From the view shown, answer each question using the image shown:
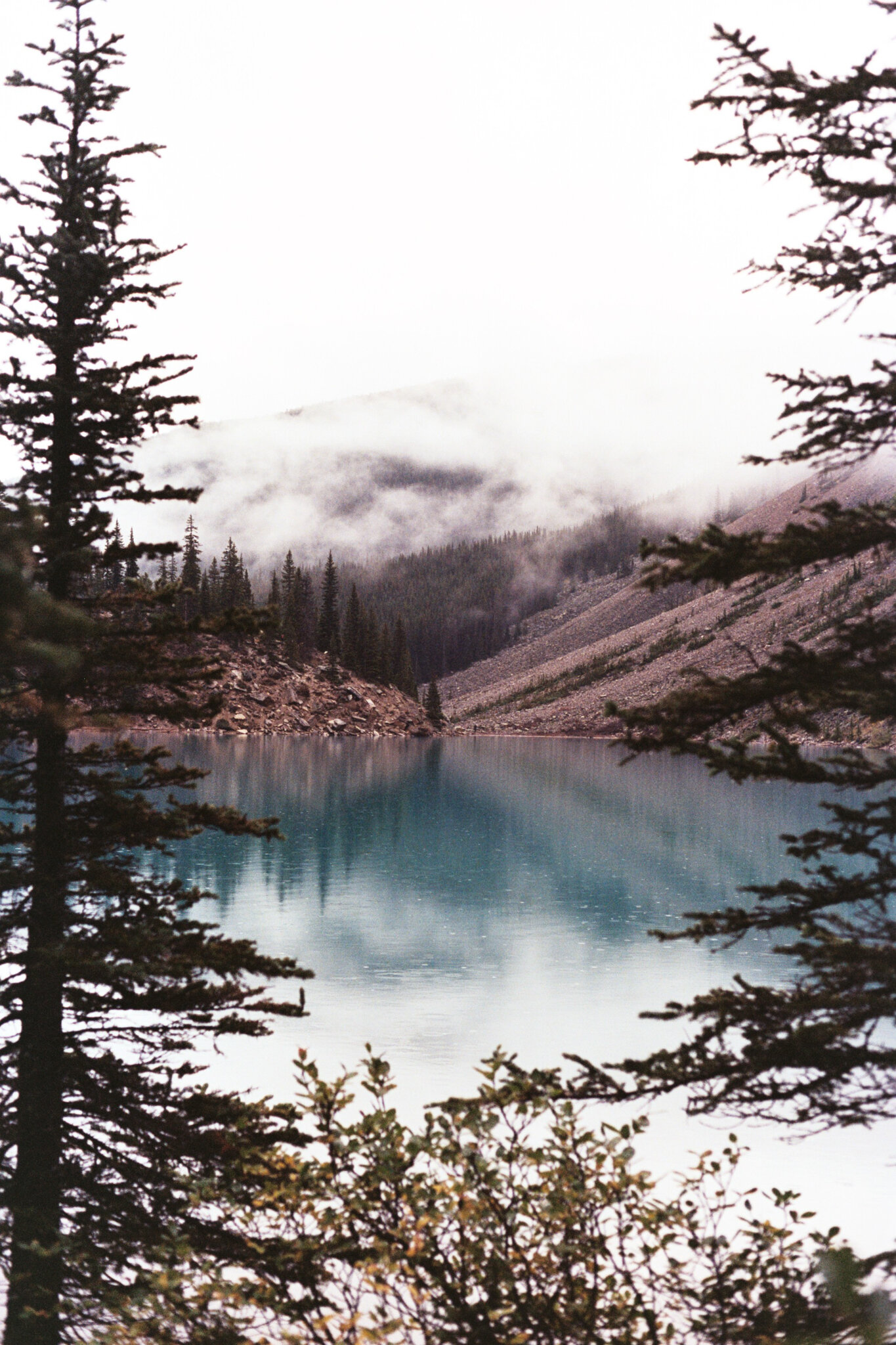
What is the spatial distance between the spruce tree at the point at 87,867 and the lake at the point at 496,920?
392 centimetres

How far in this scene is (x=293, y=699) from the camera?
154 m

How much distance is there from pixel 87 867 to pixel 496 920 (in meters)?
35.4

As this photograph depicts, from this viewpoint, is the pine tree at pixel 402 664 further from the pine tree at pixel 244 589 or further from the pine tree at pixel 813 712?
the pine tree at pixel 813 712

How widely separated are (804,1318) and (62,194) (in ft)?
44.1

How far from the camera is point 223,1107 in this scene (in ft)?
39.0

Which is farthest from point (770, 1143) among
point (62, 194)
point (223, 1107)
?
point (62, 194)

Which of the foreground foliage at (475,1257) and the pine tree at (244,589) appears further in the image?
the pine tree at (244,589)

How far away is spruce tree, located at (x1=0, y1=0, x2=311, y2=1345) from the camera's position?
1073cm

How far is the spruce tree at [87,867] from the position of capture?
10.7 meters

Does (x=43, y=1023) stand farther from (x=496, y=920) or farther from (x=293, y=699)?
(x=293, y=699)

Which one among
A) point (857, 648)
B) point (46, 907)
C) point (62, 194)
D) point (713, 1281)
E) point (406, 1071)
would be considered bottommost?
Result: point (406, 1071)

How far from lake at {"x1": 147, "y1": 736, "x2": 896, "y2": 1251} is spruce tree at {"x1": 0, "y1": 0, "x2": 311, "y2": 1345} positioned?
12.9 ft

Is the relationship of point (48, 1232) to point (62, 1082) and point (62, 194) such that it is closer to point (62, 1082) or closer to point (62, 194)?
point (62, 1082)

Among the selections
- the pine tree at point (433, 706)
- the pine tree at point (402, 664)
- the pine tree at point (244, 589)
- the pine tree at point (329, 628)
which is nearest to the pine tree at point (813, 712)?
the pine tree at point (244, 589)
